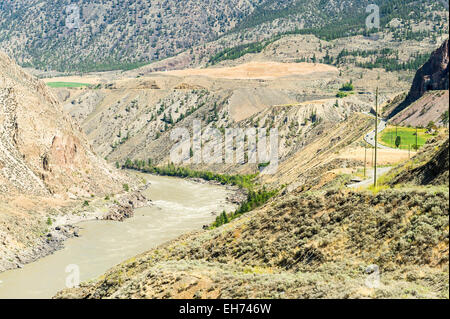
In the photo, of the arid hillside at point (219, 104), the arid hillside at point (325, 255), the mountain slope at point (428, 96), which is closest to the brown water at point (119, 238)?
the arid hillside at point (219, 104)

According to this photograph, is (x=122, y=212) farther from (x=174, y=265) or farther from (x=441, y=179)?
(x=441, y=179)

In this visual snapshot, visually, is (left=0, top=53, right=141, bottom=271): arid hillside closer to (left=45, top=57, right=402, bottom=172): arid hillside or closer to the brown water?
the brown water

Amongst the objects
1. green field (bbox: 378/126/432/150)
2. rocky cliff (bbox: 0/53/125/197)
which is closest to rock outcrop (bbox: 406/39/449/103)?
green field (bbox: 378/126/432/150)

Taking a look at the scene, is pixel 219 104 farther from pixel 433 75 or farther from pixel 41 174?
pixel 41 174

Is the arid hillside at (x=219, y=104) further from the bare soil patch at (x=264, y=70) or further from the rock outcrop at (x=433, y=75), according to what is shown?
the rock outcrop at (x=433, y=75)

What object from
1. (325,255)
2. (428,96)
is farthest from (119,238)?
(325,255)

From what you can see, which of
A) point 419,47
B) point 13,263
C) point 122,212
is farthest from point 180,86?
point 13,263
